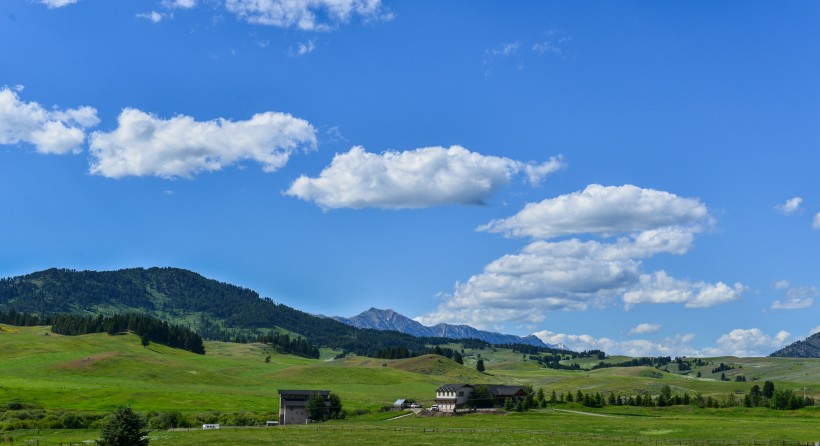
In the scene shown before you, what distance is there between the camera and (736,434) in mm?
92812

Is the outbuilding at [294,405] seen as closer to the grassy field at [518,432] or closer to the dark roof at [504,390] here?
the grassy field at [518,432]

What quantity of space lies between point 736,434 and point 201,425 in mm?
81094

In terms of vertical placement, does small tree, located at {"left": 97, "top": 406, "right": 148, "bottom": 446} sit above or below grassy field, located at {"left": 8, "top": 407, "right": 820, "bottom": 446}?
above

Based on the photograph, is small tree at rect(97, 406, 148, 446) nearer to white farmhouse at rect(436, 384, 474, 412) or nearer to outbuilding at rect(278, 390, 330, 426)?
outbuilding at rect(278, 390, 330, 426)

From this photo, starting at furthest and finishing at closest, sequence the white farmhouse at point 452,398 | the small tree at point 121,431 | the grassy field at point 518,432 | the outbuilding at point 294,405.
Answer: the white farmhouse at point 452,398, the outbuilding at point 294,405, the grassy field at point 518,432, the small tree at point 121,431

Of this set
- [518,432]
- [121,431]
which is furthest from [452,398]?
[121,431]

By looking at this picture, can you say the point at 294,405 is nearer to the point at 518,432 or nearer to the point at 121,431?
the point at 518,432

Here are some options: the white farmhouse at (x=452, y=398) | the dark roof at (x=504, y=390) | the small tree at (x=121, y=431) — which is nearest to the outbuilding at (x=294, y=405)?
the white farmhouse at (x=452, y=398)

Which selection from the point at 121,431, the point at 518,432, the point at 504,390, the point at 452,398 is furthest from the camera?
the point at 504,390

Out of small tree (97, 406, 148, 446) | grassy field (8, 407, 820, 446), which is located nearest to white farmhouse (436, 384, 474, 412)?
grassy field (8, 407, 820, 446)

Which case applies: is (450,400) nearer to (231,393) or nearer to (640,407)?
(640,407)

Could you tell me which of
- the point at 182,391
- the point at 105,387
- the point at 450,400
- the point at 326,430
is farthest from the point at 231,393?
the point at 326,430

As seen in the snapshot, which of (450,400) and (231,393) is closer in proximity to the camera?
(450,400)

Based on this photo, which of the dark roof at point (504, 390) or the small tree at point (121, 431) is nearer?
the small tree at point (121, 431)
